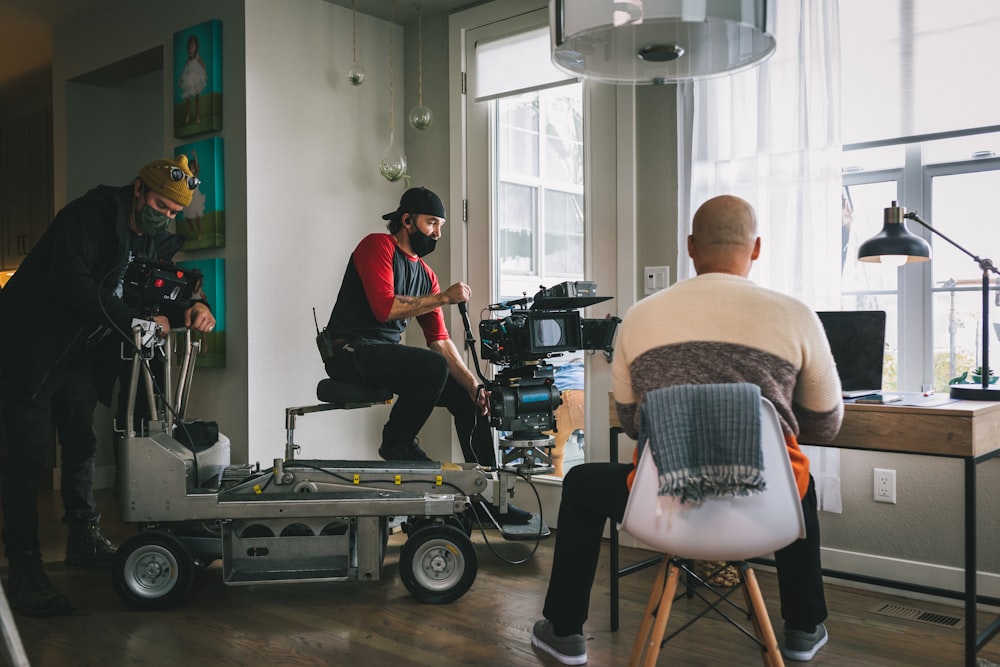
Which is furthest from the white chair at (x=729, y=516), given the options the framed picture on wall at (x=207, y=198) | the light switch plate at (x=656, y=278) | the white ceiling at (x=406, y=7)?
the white ceiling at (x=406, y=7)

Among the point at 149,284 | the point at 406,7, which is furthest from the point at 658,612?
the point at 406,7

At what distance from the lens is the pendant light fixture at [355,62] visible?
152 inches

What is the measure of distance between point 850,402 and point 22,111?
6.42 meters

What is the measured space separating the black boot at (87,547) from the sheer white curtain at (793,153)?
258 centimetres

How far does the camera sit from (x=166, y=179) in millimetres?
2842

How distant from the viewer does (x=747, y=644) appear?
2.34 meters

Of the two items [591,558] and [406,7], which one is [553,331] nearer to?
[591,558]

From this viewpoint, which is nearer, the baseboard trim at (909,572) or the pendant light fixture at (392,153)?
the baseboard trim at (909,572)

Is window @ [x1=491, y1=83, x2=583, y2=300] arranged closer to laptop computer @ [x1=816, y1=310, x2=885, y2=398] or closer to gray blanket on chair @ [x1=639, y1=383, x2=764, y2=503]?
laptop computer @ [x1=816, y1=310, x2=885, y2=398]

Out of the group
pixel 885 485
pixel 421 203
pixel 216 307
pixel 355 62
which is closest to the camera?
pixel 885 485

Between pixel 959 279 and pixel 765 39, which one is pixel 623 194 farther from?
pixel 765 39

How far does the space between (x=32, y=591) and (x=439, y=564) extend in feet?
4.12

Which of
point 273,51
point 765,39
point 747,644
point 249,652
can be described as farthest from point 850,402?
point 273,51

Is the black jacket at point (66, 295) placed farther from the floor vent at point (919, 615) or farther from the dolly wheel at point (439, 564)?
the floor vent at point (919, 615)
